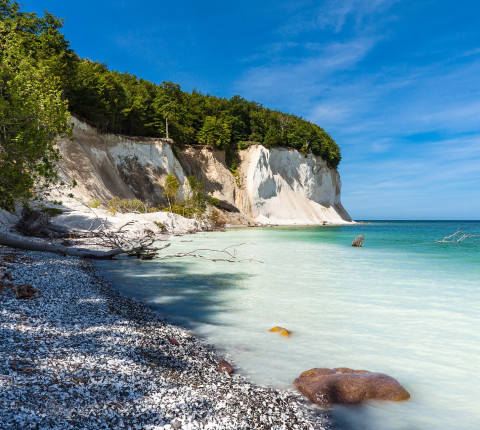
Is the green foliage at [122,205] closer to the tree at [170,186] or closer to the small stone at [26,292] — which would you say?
the tree at [170,186]

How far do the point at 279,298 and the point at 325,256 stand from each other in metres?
10.9

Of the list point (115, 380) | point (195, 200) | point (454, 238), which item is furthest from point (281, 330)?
point (195, 200)

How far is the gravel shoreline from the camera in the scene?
2795 mm

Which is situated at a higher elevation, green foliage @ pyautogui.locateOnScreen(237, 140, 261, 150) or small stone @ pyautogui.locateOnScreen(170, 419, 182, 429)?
green foliage @ pyautogui.locateOnScreen(237, 140, 261, 150)

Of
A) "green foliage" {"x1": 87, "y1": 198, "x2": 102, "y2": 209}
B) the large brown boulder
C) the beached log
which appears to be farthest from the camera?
"green foliage" {"x1": 87, "y1": 198, "x2": 102, "y2": 209}

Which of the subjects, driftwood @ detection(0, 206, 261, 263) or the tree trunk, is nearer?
the tree trunk

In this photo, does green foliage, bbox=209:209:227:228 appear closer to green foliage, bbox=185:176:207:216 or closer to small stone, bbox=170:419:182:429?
green foliage, bbox=185:176:207:216

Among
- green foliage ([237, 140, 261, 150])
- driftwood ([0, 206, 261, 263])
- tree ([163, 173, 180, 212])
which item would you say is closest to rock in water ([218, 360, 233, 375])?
driftwood ([0, 206, 261, 263])

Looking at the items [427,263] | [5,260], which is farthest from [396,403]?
[427,263]

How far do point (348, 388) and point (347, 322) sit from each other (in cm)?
329

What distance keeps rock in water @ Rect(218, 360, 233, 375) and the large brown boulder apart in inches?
34.7

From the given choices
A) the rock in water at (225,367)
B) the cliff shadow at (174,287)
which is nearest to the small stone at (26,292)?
the cliff shadow at (174,287)

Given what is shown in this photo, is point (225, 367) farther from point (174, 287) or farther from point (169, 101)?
point (169, 101)

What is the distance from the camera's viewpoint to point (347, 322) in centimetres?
709
